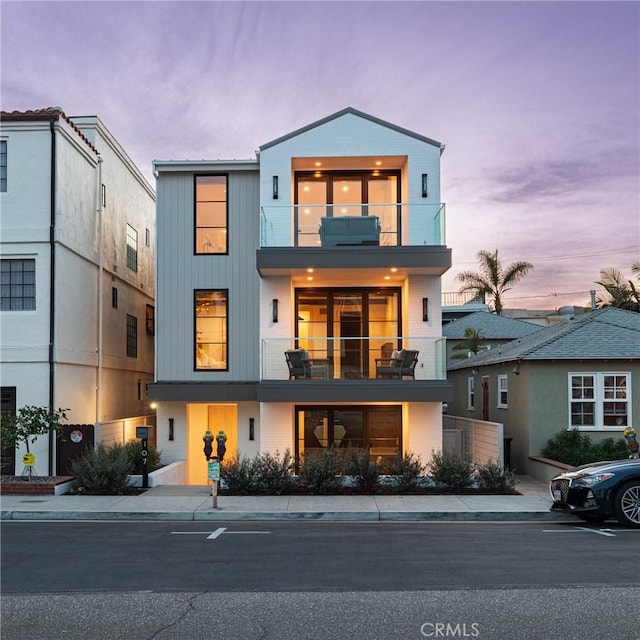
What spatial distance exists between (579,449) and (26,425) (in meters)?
12.8

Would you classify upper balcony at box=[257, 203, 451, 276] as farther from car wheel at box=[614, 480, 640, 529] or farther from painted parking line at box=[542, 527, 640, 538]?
painted parking line at box=[542, 527, 640, 538]

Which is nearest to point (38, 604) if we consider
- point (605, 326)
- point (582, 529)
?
point (582, 529)

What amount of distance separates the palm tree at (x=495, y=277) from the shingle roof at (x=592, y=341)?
71.4 feet

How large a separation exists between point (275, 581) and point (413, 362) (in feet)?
29.9

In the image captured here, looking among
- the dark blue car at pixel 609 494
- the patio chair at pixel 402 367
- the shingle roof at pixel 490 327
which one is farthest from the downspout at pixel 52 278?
the shingle roof at pixel 490 327

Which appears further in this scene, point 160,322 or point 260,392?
point 160,322

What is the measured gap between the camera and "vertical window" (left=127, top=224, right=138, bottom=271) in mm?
22125

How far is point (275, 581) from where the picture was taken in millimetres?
7309

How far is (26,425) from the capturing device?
14.1m

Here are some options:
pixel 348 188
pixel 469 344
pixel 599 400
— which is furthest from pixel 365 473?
pixel 469 344

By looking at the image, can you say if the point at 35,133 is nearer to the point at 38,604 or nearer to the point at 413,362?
the point at 413,362

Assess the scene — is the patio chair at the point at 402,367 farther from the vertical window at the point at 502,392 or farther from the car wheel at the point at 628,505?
the car wheel at the point at 628,505

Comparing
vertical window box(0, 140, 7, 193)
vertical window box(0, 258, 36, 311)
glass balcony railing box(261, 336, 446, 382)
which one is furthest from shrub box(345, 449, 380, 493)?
vertical window box(0, 140, 7, 193)

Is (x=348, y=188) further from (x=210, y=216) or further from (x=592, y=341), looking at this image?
(x=592, y=341)
